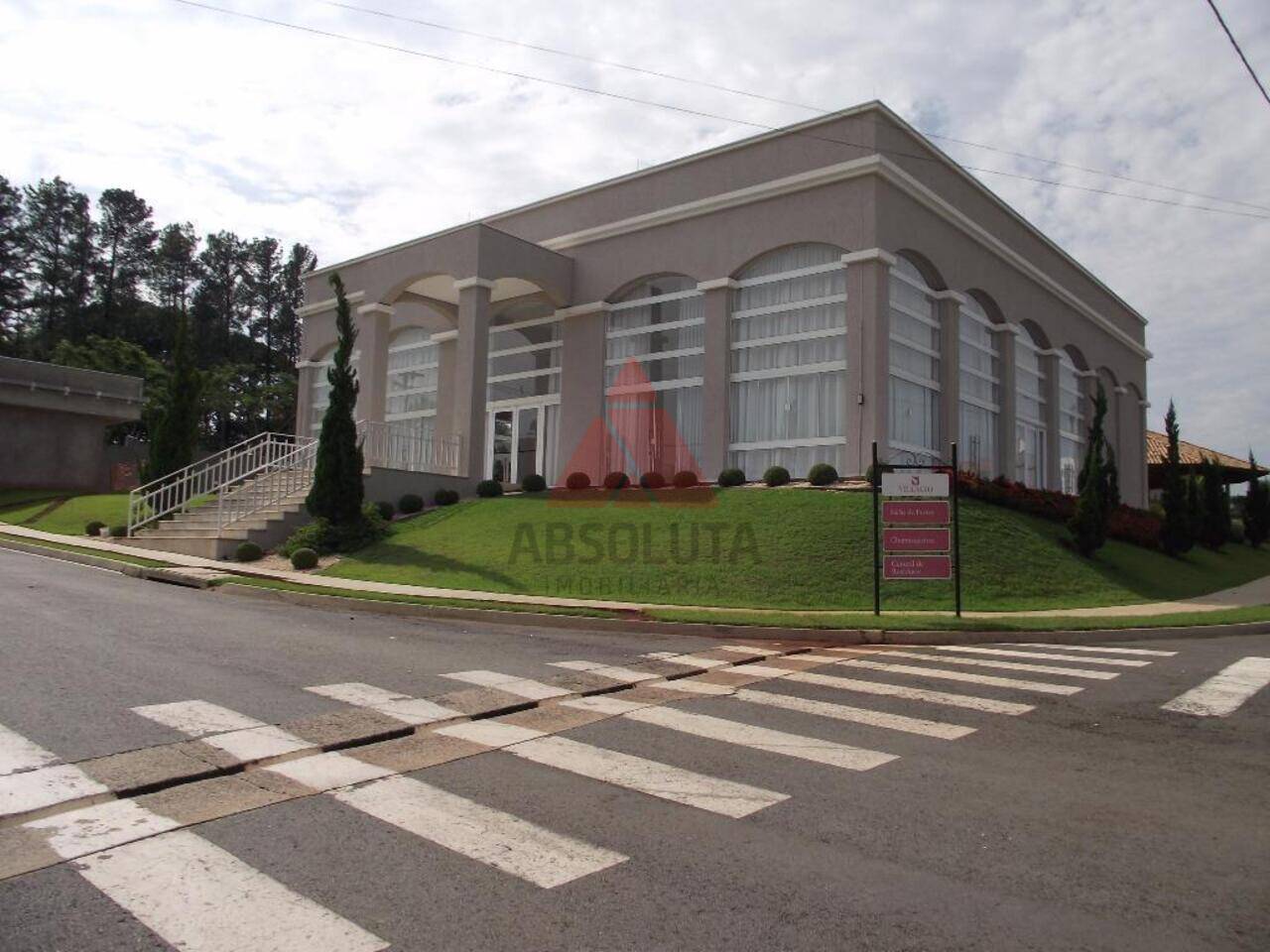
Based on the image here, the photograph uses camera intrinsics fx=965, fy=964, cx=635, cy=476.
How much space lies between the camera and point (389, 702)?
25.2ft

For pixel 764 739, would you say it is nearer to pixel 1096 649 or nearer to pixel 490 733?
pixel 490 733

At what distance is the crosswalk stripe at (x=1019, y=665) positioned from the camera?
32.6 ft

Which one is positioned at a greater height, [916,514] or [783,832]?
[916,514]

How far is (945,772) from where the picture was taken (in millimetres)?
6078

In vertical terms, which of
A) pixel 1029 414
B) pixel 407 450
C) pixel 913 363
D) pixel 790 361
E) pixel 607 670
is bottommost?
pixel 607 670

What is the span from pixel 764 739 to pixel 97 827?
13.7 feet

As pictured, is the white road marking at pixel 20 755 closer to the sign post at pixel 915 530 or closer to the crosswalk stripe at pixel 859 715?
the crosswalk stripe at pixel 859 715

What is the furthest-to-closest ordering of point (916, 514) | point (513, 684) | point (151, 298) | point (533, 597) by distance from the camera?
point (151, 298) < point (533, 597) < point (916, 514) < point (513, 684)

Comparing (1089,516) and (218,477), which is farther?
(218,477)

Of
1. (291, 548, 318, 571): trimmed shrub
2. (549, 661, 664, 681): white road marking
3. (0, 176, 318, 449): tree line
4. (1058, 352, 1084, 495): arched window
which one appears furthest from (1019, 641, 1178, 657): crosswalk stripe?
(0, 176, 318, 449): tree line

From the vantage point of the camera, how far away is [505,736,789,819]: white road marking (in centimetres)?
539

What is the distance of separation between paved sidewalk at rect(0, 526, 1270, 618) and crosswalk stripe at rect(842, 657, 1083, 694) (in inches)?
150

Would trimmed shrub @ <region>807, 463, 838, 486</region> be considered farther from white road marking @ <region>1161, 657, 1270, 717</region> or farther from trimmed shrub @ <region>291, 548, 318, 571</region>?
white road marking @ <region>1161, 657, 1270, 717</region>

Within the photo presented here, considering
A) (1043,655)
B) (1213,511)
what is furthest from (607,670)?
(1213,511)
